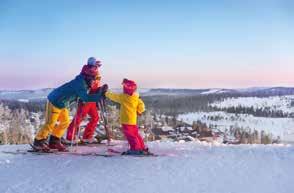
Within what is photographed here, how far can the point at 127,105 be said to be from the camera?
10977 mm

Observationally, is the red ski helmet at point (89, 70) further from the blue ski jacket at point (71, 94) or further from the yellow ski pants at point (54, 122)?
the yellow ski pants at point (54, 122)

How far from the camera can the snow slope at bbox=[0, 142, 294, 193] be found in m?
7.89

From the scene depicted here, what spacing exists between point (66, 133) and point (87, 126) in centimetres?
60

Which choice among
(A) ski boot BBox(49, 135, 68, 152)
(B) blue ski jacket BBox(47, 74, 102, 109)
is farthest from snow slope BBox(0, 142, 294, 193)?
(B) blue ski jacket BBox(47, 74, 102, 109)

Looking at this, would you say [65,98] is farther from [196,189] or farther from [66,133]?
[196,189]

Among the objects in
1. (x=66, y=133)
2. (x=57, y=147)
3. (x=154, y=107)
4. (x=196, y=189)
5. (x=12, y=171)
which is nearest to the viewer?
(x=196, y=189)

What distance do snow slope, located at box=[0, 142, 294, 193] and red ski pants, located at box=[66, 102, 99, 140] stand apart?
1.93 meters

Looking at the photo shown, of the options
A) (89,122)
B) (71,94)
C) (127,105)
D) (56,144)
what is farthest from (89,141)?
(127,105)

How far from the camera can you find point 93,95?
36.4 ft

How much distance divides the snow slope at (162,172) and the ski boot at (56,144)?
2.26 feet

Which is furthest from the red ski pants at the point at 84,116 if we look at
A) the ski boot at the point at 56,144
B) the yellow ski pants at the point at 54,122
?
the ski boot at the point at 56,144

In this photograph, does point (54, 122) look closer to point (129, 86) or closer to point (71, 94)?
point (71, 94)

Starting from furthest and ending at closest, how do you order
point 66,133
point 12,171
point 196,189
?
point 66,133
point 12,171
point 196,189

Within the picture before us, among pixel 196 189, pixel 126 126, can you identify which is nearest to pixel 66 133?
pixel 126 126
